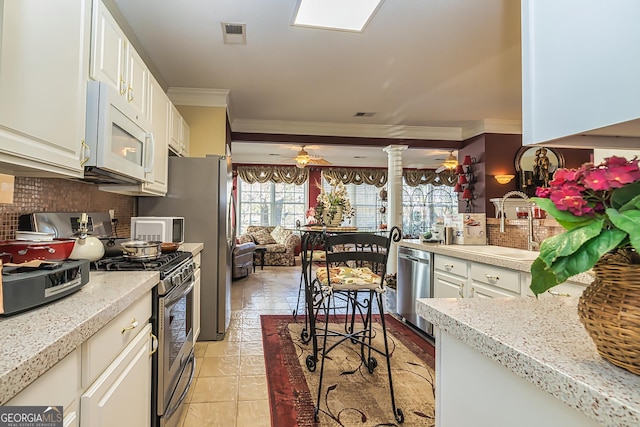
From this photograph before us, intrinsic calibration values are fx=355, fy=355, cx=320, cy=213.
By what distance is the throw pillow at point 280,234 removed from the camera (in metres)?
8.49

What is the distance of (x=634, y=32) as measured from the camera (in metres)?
0.54

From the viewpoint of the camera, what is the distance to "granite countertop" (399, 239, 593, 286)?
1.79 m

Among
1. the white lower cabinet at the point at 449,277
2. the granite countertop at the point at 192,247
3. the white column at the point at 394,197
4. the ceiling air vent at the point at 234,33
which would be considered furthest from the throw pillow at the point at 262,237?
the ceiling air vent at the point at 234,33

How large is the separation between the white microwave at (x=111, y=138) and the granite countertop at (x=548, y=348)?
152 centimetres

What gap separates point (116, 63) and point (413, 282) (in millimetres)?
3036

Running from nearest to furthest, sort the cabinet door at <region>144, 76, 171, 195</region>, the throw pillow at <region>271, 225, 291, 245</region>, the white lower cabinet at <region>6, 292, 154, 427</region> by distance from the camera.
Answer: the white lower cabinet at <region>6, 292, 154, 427</region> < the cabinet door at <region>144, 76, 171, 195</region> < the throw pillow at <region>271, 225, 291, 245</region>

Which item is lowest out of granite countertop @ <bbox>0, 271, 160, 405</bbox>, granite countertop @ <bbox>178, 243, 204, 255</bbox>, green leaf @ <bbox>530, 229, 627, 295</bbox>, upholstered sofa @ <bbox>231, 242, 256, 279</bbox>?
upholstered sofa @ <bbox>231, 242, 256, 279</bbox>

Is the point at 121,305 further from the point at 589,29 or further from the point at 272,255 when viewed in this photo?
the point at 272,255

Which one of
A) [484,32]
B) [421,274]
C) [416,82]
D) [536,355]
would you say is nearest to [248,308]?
[421,274]

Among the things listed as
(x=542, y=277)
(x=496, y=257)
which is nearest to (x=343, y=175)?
(x=496, y=257)

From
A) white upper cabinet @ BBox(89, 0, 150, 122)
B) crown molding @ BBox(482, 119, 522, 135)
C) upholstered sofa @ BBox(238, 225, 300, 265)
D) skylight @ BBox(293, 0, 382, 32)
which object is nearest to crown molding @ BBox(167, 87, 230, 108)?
white upper cabinet @ BBox(89, 0, 150, 122)

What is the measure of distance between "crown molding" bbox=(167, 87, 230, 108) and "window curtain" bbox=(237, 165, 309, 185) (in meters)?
4.92

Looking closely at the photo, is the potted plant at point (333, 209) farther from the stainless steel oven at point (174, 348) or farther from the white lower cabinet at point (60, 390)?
the white lower cabinet at point (60, 390)

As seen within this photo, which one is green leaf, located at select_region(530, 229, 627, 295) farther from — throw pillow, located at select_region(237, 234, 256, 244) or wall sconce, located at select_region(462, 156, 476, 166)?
throw pillow, located at select_region(237, 234, 256, 244)
